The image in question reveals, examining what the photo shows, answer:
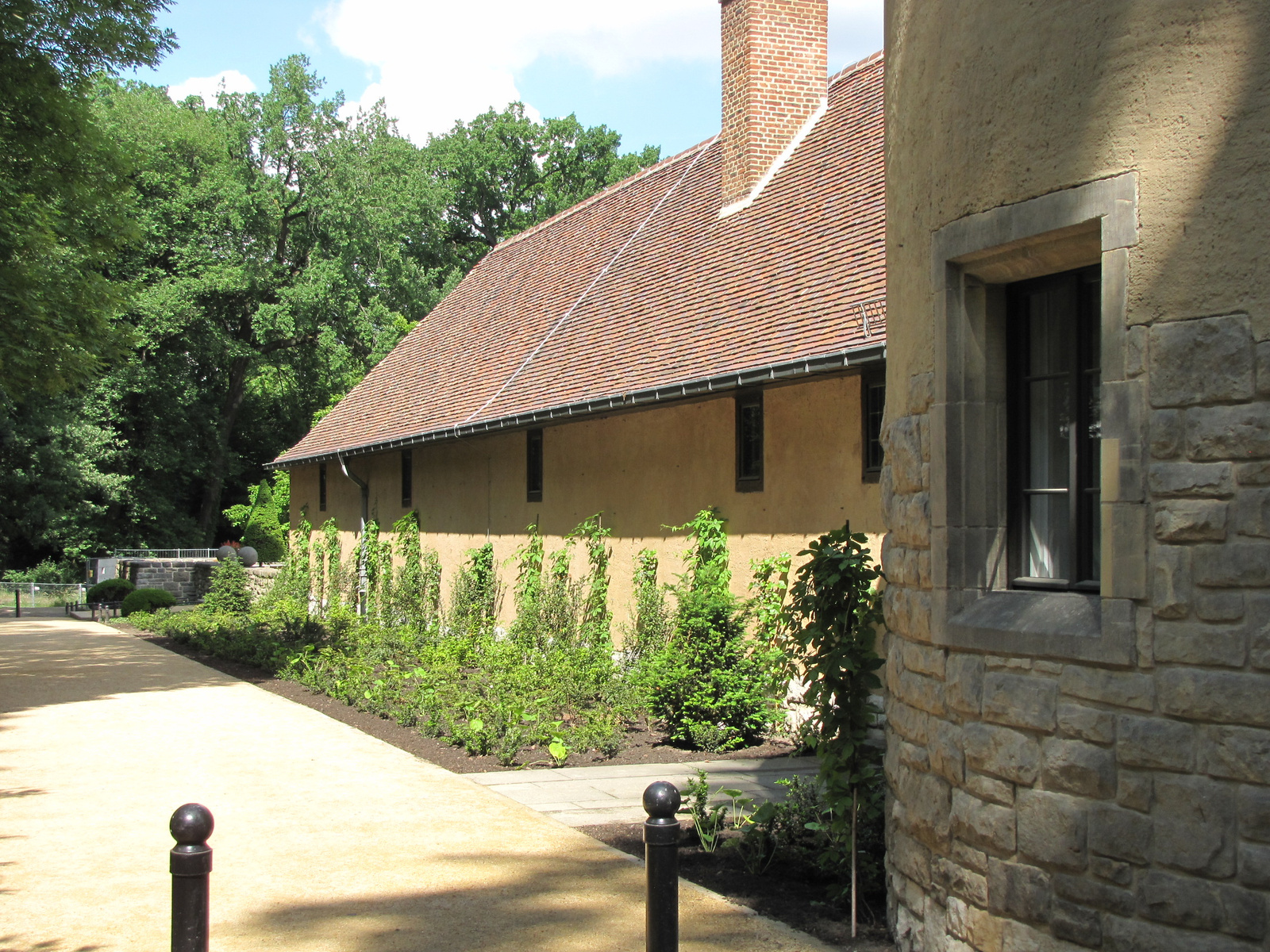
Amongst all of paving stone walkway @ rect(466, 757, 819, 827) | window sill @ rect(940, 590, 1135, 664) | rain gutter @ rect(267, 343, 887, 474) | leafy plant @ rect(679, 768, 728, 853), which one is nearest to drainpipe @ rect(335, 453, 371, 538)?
rain gutter @ rect(267, 343, 887, 474)

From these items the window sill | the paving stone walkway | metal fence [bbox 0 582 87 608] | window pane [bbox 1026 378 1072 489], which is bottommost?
metal fence [bbox 0 582 87 608]

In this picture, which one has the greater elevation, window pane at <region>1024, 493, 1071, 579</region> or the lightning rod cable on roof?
the lightning rod cable on roof

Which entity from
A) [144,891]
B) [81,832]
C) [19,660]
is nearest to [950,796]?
[144,891]

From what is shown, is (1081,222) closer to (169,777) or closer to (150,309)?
(169,777)

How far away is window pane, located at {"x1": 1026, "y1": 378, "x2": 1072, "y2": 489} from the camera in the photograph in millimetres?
4855

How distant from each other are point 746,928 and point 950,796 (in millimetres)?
1248

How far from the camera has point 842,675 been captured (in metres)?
6.30

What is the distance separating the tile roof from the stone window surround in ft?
15.9

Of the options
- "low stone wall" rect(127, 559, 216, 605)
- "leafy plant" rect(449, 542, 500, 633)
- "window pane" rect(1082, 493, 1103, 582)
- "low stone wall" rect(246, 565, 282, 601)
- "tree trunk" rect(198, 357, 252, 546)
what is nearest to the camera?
"window pane" rect(1082, 493, 1103, 582)

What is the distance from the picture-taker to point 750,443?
1226 centimetres

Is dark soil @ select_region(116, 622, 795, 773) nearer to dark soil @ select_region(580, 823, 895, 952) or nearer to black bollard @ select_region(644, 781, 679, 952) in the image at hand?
dark soil @ select_region(580, 823, 895, 952)

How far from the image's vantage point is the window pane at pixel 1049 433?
15.9 feet

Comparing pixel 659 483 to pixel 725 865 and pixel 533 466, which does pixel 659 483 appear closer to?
pixel 533 466

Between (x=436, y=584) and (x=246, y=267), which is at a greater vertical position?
(x=246, y=267)
